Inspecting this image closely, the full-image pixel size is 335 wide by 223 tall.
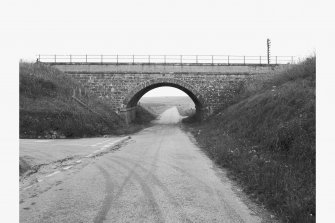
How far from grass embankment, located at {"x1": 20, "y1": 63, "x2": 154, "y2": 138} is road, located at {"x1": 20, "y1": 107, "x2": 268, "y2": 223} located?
944 cm

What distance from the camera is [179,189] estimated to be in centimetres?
534

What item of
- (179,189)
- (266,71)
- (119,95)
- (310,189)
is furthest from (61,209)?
(266,71)

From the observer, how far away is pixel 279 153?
23.4 feet

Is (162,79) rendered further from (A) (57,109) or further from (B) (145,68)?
(A) (57,109)

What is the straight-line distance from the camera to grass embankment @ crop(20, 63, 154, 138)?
15.7 m

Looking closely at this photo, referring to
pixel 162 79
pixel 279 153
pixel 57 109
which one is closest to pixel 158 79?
pixel 162 79

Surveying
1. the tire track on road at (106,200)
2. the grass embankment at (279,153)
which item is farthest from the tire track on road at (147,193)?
the grass embankment at (279,153)

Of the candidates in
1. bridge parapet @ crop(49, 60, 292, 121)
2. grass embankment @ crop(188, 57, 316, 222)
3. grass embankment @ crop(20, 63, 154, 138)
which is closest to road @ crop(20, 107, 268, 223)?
grass embankment @ crop(188, 57, 316, 222)

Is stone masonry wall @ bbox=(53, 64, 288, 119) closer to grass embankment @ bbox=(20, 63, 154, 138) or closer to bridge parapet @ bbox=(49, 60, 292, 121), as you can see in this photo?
bridge parapet @ bbox=(49, 60, 292, 121)

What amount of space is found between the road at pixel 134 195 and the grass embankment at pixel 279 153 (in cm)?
53

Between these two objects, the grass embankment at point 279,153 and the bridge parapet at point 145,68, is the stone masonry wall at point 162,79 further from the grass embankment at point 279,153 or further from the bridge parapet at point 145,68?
the grass embankment at point 279,153

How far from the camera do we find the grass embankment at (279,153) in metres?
4.46

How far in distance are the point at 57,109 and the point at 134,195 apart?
14.2 m

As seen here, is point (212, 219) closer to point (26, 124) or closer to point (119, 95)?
point (26, 124)
